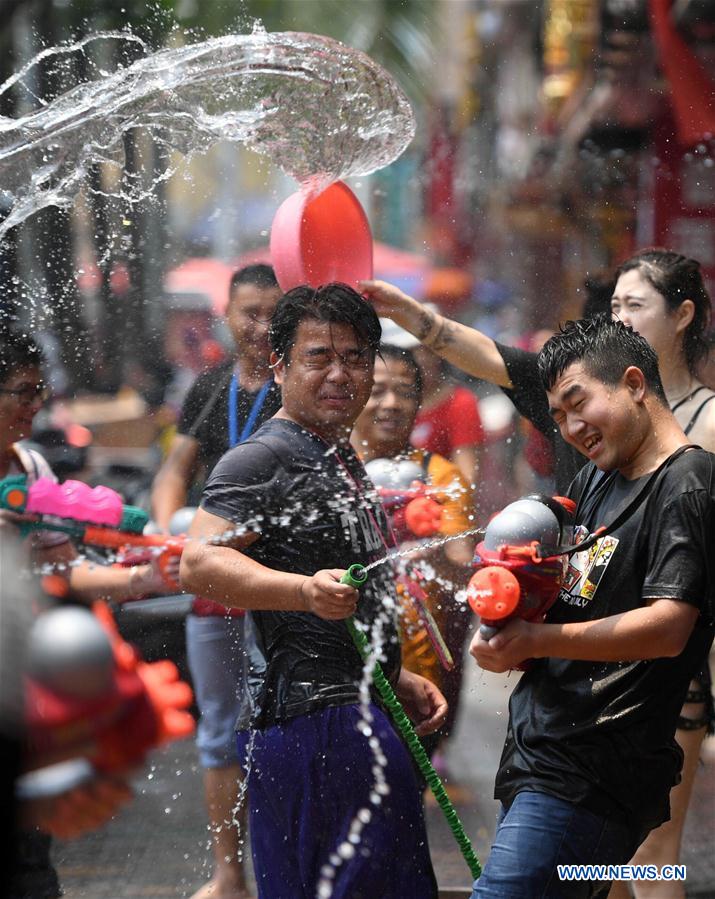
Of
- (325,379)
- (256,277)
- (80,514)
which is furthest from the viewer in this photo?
(256,277)

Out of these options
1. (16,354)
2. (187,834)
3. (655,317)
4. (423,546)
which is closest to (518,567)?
(423,546)

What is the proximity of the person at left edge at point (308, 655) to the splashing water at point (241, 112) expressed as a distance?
2.60 ft

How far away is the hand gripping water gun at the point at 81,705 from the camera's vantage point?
1311 mm

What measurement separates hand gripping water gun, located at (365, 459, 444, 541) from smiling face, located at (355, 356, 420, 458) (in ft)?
0.27

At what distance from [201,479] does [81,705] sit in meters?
2.39

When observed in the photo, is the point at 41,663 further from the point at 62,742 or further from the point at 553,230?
the point at 553,230

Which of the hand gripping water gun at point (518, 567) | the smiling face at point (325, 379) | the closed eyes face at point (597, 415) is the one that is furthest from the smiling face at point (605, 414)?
the smiling face at point (325, 379)

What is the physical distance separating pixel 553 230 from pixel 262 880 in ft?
23.1

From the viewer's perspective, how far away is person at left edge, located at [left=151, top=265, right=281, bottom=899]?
338 centimetres

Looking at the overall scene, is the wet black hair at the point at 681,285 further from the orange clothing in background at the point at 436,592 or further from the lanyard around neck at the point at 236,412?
the lanyard around neck at the point at 236,412

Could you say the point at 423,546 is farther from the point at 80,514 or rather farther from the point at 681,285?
the point at 681,285

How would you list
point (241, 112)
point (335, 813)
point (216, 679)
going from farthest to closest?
point (216, 679), point (241, 112), point (335, 813)

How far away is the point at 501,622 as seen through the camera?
2369mm

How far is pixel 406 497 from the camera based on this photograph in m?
3.36
